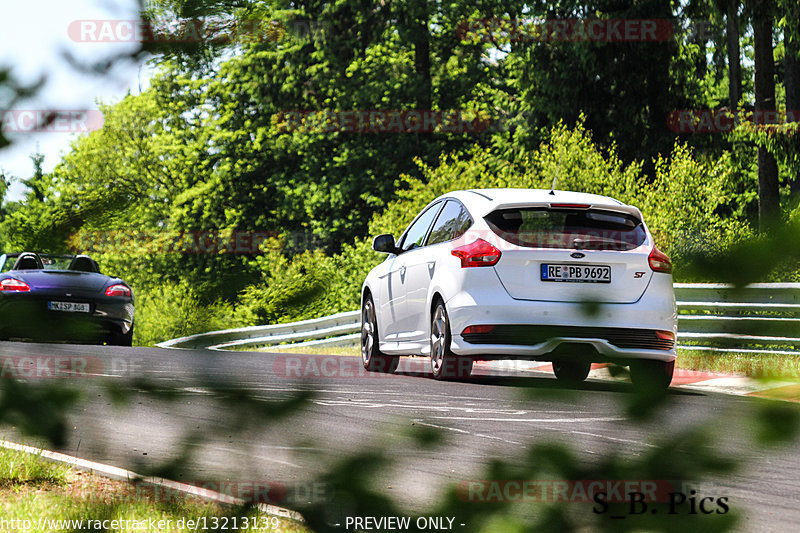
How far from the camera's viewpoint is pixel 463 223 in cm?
977

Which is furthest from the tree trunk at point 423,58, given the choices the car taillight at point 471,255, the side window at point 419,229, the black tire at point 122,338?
the black tire at point 122,338

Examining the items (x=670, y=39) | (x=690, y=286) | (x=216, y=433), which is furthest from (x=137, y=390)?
(x=670, y=39)

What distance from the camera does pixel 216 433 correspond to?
1.81 meters

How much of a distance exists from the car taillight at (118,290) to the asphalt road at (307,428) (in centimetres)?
14

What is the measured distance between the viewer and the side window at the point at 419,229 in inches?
412

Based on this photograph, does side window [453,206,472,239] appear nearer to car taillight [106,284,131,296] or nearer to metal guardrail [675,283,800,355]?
car taillight [106,284,131,296]

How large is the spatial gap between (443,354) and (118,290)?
7.31m

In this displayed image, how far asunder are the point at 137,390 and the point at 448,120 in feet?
117

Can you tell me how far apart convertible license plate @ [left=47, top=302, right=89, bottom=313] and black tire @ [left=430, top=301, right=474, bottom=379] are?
7224mm

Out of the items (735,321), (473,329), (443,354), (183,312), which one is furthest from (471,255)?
(183,312)

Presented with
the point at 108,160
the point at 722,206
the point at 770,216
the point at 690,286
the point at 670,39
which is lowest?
the point at 722,206

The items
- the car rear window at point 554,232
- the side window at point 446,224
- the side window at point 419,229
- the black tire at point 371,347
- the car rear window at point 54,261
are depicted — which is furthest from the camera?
the black tire at point 371,347

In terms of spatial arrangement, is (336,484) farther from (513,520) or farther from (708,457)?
(708,457)

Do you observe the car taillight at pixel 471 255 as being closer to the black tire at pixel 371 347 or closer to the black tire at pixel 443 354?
the black tire at pixel 443 354
